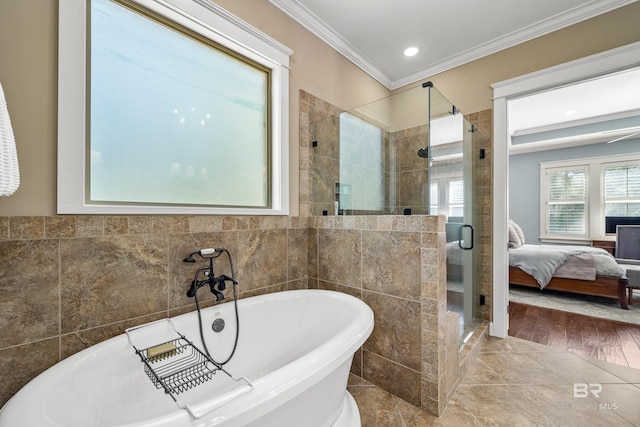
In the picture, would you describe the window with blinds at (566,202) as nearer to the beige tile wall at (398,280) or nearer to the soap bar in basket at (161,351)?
the beige tile wall at (398,280)

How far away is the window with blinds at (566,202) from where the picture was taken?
5484 mm

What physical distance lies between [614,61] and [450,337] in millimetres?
2358

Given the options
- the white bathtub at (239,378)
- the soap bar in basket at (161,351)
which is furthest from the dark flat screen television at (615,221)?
the soap bar in basket at (161,351)

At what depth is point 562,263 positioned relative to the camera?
3783 mm

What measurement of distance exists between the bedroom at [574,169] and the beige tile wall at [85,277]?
13.6 ft

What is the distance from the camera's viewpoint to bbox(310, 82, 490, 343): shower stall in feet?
6.61

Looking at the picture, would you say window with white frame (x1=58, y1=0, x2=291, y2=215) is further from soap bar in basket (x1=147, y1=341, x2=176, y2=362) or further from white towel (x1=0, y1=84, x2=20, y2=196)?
soap bar in basket (x1=147, y1=341, x2=176, y2=362)

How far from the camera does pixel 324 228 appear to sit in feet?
7.05

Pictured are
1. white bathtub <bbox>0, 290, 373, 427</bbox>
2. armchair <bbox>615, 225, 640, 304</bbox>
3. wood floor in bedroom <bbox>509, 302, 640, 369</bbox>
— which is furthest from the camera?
armchair <bbox>615, 225, 640, 304</bbox>

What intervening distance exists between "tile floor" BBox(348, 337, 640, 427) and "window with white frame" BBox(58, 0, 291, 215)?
1.45m

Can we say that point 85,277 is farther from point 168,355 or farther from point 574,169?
point 574,169

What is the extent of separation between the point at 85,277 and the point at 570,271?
201 inches

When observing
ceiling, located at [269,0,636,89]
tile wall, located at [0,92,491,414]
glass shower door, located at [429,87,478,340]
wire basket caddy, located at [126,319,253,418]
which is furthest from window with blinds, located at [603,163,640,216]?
wire basket caddy, located at [126,319,253,418]

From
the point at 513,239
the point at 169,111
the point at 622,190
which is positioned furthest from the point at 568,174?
the point at 169,111
